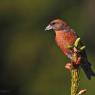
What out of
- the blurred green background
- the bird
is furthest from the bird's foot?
the blurred green background

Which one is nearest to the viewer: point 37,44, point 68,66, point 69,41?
point 68,66

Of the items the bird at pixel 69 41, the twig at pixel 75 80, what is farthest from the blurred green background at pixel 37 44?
the twig at pixel 75 80

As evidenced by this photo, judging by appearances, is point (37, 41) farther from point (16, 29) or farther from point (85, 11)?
point (85, 11)

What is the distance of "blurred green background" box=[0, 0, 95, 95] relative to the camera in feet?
53.0

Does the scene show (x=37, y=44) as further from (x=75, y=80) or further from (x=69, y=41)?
(x=75, y=80)

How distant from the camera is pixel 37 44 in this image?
19.2 meters

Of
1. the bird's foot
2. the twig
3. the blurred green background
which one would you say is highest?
the bird's foot

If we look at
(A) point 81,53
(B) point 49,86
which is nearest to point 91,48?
(B) point 49,86

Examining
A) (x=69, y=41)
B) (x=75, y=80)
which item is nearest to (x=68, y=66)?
(x=75, y=80)

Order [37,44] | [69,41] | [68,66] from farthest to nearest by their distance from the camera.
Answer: [37,44] < [69,41] < [68,66]

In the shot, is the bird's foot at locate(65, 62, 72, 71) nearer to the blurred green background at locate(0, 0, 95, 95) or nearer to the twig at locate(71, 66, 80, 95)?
the twig at locate(71, 66, 80, 95)

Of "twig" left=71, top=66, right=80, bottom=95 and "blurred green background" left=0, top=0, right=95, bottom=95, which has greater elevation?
"twig" left=71, top=66, right=80, bottom=95

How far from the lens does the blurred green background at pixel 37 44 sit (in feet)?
53.0

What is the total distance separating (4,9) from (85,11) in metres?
2.83
